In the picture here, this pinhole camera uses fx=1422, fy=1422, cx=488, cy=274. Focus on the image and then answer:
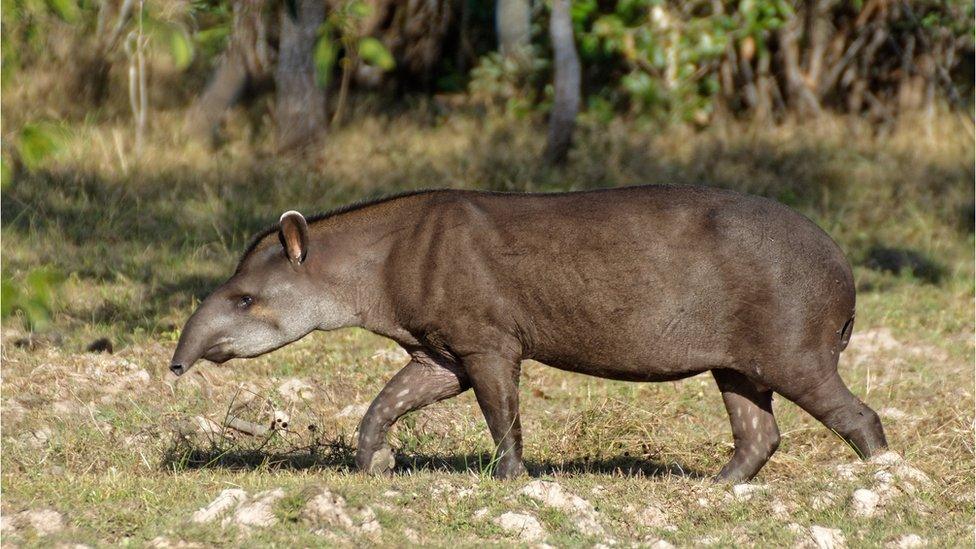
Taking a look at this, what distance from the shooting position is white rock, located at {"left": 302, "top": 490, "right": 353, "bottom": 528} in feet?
19.7

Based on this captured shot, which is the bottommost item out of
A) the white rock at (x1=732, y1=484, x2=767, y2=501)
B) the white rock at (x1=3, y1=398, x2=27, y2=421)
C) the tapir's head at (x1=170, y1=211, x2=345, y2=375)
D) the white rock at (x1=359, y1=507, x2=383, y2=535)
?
the white rock at (x1=3, y1=398, x2=27, y2=421)

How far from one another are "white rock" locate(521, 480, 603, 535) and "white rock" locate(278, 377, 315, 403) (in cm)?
290

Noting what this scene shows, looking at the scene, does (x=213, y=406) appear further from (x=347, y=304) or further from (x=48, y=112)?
(x=48, y=112)

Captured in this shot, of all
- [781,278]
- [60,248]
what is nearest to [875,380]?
[781,278]

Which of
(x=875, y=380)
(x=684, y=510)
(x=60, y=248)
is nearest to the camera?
(x=684, y=510)

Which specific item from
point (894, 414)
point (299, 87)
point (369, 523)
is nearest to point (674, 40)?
point (299, 87)

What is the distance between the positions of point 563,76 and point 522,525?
850 centimetres

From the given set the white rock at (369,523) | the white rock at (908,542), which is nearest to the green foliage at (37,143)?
the white rock at (369,523)

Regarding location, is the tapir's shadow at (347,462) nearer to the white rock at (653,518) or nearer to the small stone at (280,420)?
the small stone at (280,420)

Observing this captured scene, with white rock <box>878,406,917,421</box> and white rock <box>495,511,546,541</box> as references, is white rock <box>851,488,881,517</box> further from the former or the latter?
white rock <box>878,406,917,421</box>

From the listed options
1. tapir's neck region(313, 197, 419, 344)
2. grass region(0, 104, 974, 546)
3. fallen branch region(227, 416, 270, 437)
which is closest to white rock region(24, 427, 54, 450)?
grass region(0, 104, 974, 546)

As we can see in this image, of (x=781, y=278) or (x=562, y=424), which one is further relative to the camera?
(x=562, y=424)

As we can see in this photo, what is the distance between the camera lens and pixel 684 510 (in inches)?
259

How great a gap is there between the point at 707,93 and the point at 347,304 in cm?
983
